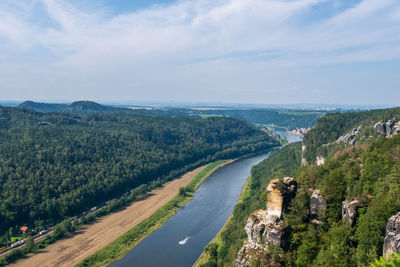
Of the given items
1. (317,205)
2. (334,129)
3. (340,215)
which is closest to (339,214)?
(340,215)

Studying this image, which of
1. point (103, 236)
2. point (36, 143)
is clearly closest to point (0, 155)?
point (36, 143)

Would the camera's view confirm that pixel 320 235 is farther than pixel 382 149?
No

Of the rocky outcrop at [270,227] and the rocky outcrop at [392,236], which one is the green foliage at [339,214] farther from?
the rocky outcrop at [392,236]

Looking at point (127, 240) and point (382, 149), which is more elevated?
point (382, 149)

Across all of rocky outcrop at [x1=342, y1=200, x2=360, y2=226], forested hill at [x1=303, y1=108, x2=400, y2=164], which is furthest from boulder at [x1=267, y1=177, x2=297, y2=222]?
forested hill at [x1=303, y1=108, x2=400, y2=164]

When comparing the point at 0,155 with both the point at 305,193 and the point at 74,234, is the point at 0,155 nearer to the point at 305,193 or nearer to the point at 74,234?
the point at 74,234

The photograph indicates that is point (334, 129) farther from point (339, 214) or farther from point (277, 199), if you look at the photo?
point (277, 199)

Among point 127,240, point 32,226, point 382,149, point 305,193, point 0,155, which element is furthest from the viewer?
point 0,155
